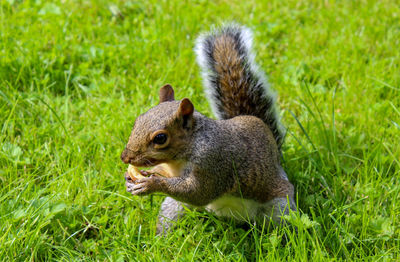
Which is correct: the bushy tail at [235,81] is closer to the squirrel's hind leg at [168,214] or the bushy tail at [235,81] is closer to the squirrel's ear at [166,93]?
the squirrel's ear at [166,93]

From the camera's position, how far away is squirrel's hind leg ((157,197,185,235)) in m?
1.97

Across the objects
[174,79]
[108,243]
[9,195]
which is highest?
[174,79]

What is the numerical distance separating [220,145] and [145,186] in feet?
1.05

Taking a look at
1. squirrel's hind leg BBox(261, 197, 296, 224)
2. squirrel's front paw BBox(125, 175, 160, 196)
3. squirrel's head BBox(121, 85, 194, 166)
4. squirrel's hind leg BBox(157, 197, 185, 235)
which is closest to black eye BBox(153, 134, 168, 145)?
squirrel's head BBox(121, 85, 194, 166)

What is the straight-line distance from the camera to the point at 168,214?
202 centimetres

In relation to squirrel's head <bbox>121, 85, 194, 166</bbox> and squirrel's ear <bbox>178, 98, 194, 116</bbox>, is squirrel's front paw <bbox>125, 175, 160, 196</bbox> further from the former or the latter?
squirrel's ear <bbox>178, 98, 194, 116</bbox>

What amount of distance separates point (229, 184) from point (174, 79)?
1.02m

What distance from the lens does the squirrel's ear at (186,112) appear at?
5.66 feet

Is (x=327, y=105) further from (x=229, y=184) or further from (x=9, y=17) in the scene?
(x=9, y=17)

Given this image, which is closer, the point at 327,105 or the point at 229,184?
the point at 229,184

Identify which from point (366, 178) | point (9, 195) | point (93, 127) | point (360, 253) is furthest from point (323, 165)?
point (9, 195)

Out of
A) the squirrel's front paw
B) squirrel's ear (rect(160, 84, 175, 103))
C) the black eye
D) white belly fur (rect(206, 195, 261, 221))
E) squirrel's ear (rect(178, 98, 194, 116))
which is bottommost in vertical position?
white belly fur (rect(206, 195, 261, 221))

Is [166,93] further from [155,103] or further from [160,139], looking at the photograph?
[155,103]

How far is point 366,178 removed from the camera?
214cm
